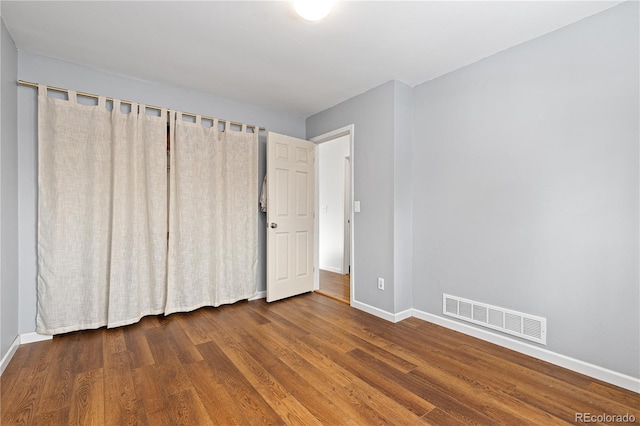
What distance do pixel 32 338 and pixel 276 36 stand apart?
3212mm

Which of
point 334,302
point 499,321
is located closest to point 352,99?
point 334,302

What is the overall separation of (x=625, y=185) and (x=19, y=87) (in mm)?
4598

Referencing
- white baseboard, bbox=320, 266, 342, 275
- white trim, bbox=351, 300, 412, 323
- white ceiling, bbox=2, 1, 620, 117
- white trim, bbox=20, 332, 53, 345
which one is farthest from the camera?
white baseboard, bbox=320, 266, 342, 275

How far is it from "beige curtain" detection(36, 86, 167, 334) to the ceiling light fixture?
1914mm

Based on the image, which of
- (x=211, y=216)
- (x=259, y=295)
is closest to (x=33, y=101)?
(x=211, y=216)

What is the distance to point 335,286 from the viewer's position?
434 cm

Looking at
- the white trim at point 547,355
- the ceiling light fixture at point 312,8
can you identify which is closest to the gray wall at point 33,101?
the ceiling light fixture at point 312,8

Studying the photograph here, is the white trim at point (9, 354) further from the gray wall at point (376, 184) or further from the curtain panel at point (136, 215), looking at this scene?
the gray wall at point (376, 184)

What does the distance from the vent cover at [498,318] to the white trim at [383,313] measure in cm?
39

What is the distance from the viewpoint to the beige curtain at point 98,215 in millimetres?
2482

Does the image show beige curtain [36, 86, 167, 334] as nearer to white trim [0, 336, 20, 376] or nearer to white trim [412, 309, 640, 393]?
white trim [0, 336, 20, 376]

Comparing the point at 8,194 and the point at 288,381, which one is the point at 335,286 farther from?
the point at 8,194

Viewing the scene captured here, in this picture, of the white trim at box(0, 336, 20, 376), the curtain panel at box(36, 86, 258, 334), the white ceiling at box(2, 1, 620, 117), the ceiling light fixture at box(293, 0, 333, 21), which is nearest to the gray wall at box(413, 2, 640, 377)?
the white ceiling at box(2, 1, 620, 117)

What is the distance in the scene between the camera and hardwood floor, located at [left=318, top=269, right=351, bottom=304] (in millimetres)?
3808
